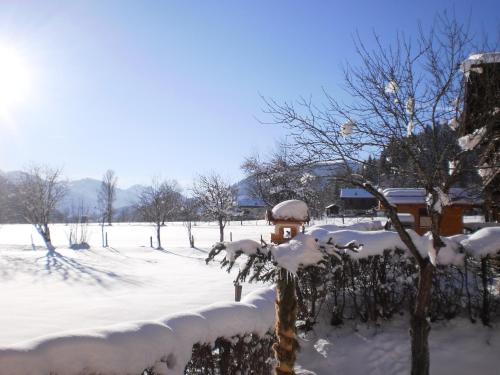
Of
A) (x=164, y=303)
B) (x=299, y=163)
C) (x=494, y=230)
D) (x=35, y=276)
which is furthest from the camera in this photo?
(x=35, y=276)

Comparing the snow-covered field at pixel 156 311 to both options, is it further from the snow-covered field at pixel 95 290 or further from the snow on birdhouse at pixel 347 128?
the snow on birdhouse at pixel 347 128

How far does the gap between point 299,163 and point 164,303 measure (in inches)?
301

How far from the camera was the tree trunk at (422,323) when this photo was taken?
4.93 meters

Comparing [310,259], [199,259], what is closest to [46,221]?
[199,259]

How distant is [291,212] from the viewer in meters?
2.72

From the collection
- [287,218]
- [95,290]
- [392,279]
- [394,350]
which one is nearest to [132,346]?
[287,218]

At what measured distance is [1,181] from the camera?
186ft

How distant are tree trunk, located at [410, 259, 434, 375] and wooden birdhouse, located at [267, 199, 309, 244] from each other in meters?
2.94

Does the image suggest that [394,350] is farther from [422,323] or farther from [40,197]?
[40,197]

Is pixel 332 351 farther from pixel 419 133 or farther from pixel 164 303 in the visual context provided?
pixel 164 303

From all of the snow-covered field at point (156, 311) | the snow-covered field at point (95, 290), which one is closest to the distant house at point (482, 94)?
the snow-covered field at point (156, 311)

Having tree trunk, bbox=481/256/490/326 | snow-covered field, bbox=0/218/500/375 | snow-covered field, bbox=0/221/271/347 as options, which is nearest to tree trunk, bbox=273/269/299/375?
snow-covered field, bbox=0/218/500/375

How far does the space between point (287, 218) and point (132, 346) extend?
1.34m

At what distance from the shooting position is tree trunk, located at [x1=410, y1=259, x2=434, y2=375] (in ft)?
16.2
